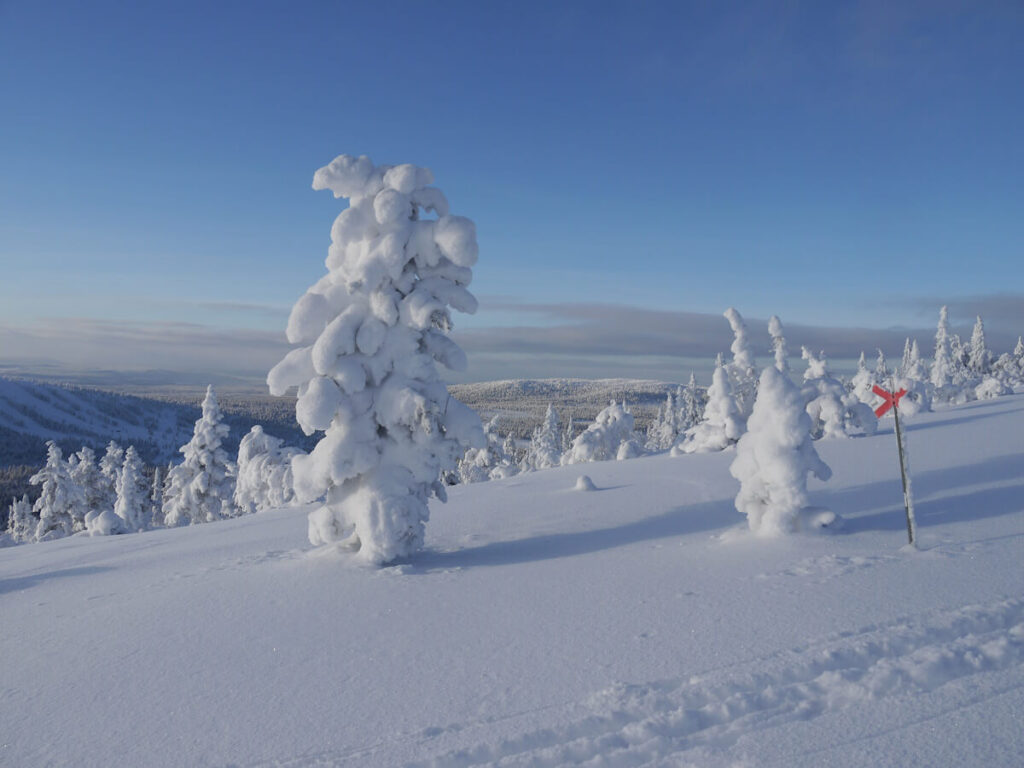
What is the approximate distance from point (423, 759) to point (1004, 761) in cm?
390

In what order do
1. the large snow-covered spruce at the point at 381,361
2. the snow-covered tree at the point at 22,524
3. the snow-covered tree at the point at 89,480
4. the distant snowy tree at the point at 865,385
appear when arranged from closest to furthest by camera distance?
1. the large snow-covered spruce at the point at 381,361
2. the distant snowy tree at the point at 865,385
3. the snow-covered tree at the point at 89,480
4. the snow-covered tree at the point at 22,524

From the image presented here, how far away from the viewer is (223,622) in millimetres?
7227

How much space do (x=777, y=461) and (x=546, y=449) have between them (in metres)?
52.0

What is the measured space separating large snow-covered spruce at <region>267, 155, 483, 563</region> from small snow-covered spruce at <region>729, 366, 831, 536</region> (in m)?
4.56

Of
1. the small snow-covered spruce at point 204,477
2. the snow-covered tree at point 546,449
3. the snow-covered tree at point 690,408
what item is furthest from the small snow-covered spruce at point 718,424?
A: the snow-covered tree at point 690,408

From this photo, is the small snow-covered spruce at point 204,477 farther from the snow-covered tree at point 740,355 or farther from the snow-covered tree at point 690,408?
the snow-covered tree at point 690,408

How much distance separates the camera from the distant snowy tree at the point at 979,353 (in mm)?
78812

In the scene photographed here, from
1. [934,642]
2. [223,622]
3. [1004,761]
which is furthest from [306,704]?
[934,642]

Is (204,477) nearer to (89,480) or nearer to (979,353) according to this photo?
(89,480)

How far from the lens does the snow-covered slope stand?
4.39 meters

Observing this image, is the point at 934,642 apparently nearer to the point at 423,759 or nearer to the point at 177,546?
the point at 423,759

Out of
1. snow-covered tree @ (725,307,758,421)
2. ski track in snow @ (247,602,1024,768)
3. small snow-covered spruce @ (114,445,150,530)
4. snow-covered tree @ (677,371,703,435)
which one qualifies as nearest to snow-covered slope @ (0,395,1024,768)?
ski track in snow @ (247,602,1024,768)

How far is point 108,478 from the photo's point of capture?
58781mm

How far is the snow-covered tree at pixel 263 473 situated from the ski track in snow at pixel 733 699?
1195 inches
